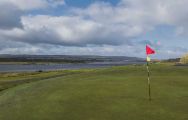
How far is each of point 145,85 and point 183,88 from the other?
12.2 ft

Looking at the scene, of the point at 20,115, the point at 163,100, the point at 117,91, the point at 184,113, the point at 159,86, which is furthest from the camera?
the point at 159,86

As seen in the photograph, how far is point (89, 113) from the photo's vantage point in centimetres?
1883

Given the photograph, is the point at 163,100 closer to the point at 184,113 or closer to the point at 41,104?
the point at 184,113

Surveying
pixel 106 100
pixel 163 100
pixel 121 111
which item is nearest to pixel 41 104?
pixel 106 100

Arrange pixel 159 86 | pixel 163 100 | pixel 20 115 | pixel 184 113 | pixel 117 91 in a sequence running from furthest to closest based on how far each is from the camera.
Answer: pixel 159 86, pixel 117 91, pixel 163 100, pixel 20 115, pixel 184 113

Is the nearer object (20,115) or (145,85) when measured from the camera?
(20,115)

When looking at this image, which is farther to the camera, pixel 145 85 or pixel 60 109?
pixel 145 85

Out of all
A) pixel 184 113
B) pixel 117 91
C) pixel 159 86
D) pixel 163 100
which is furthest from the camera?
pixel 159 86

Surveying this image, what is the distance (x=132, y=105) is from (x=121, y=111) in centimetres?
181

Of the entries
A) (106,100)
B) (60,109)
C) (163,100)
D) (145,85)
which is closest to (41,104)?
(60,109)

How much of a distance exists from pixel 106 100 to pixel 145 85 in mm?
8115

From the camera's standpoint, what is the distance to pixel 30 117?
61.1ft

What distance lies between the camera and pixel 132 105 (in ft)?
67.1

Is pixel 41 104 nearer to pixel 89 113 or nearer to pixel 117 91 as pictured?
pixel 89 113
